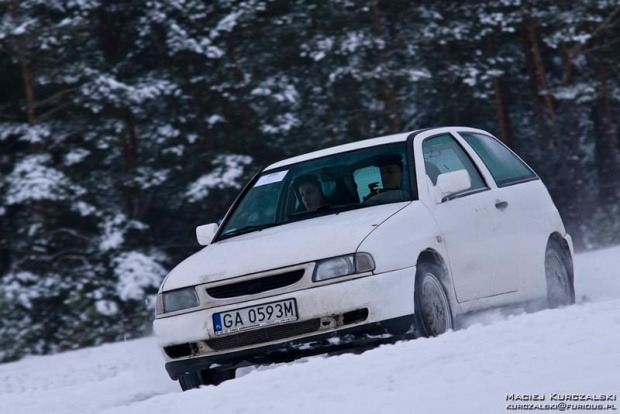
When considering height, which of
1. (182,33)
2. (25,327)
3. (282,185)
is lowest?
(25,327)

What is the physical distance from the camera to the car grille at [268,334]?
611 centimetres

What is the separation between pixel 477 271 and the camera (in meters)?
7.09

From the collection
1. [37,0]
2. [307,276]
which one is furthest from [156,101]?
[307,276]

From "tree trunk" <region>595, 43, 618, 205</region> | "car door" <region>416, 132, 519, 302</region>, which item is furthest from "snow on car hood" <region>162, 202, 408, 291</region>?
"tree trunk" <region>595, 43, 618, 205</region>

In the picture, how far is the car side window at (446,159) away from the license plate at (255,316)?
1738 mm

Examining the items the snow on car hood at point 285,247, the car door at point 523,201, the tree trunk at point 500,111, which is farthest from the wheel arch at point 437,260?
the tree trunk at point 500,111

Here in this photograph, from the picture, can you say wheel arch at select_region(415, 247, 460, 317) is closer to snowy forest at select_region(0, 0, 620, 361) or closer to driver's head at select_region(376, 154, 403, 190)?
driver's head at select_region(376, 154, 403, 190)

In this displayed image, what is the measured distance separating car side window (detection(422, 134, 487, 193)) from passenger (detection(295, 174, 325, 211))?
73cm

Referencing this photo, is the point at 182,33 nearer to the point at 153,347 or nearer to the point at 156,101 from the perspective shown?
the point at 156,101

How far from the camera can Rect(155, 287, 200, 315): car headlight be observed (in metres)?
6.41

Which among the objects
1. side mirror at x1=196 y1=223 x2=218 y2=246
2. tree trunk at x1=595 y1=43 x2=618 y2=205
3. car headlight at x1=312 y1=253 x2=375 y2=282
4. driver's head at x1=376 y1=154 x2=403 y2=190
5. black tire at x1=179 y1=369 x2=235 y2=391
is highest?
driver's head at x1=376 y1=154 x2=403 y2=190

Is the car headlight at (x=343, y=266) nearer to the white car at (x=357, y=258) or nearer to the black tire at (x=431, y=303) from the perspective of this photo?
the white car at (x=357, y=258)

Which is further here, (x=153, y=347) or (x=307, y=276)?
(x=153, y=347)

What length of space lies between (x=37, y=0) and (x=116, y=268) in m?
4.89
